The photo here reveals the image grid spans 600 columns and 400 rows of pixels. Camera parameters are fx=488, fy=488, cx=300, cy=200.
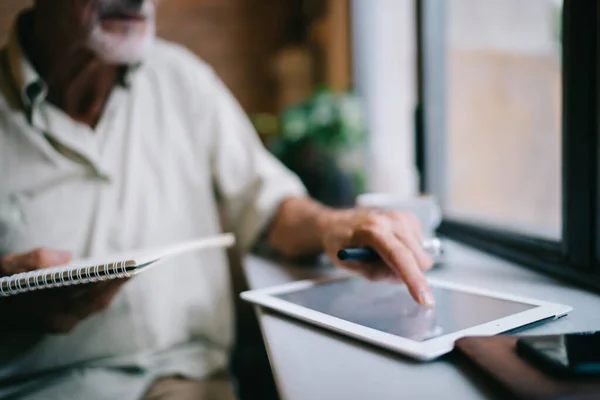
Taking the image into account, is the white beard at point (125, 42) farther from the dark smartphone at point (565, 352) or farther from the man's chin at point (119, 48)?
the dark smartphone at point (565, 352)

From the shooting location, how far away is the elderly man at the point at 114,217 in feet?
2.12

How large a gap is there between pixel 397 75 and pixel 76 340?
136 cm

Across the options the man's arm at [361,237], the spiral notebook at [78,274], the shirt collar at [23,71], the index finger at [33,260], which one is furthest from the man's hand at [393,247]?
the shirt collar at [23,71]

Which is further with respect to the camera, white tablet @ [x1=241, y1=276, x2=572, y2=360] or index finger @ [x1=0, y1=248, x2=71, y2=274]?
index finger @ [x1=0, y1=248, x2=71, y2=274]

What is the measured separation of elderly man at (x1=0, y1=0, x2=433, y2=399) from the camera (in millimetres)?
647

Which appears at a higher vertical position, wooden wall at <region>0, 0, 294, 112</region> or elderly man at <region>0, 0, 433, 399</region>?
wooden wall at <region>0, 0, 294, 112</region>

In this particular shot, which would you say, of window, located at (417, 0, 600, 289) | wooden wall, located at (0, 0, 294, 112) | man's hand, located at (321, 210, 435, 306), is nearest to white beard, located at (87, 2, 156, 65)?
man's hand, located at (321, 210, 435, 306)

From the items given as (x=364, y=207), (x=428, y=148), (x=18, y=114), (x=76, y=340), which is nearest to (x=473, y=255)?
(x=364, y=207)

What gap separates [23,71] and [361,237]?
53 centimetres

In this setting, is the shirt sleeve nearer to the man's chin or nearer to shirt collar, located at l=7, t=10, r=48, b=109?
the man's chin

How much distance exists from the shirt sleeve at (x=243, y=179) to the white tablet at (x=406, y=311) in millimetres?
279

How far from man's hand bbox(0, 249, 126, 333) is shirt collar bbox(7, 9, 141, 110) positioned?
24 cm

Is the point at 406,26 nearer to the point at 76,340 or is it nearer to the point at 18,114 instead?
the point at 18,114

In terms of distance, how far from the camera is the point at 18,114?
→ 700 mm
